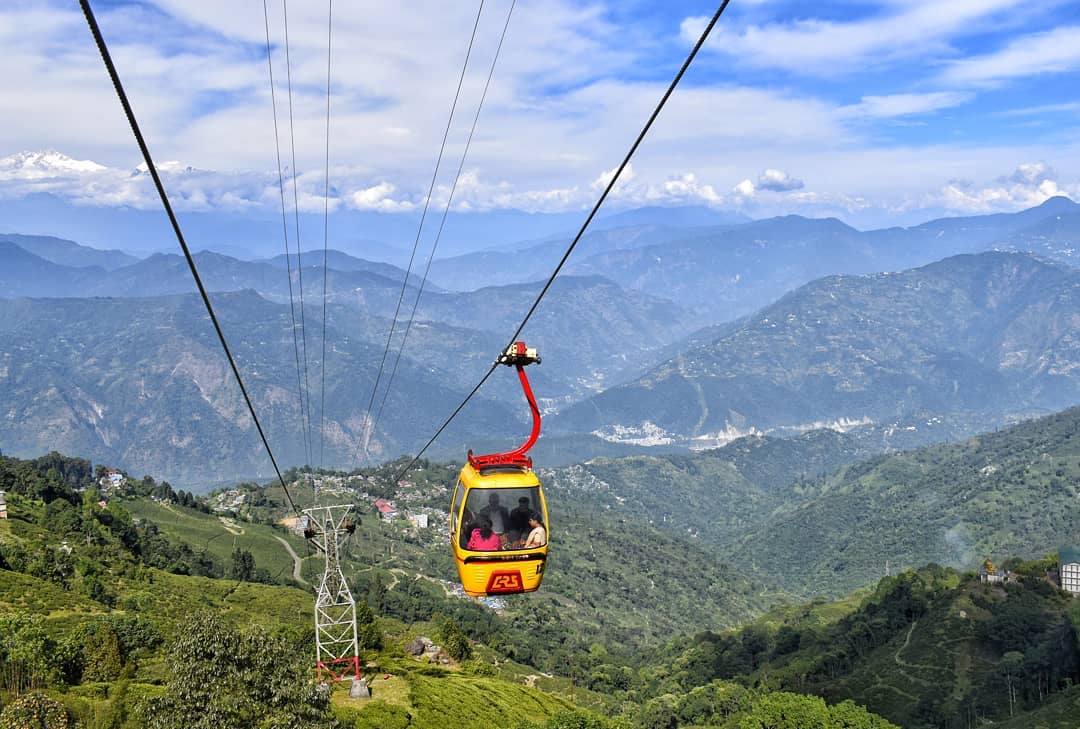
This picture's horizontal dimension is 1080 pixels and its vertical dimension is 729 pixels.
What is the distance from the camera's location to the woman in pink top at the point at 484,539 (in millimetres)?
26719

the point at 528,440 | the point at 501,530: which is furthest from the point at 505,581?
the point at 528,440

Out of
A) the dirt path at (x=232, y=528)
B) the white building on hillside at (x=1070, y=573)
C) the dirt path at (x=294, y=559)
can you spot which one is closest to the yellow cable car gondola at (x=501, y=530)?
the white building on hillside at (x=1070, y=573)

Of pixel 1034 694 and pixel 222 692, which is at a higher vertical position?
pixel 222 692

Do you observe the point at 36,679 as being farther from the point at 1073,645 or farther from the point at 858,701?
the point at 1073,645

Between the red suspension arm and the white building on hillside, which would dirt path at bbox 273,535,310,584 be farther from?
the red suspension arm

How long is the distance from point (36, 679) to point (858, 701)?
100598mm

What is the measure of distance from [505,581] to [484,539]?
1.63 m

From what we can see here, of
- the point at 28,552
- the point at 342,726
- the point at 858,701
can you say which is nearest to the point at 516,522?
the point at 342,726

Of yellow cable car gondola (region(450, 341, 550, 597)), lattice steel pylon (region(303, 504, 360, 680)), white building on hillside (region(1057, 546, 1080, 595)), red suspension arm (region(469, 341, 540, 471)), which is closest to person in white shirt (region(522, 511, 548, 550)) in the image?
yellow cable car gondola (region(450, 341, 550, 597))

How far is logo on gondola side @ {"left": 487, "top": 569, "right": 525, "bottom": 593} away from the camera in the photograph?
26875 millimetres

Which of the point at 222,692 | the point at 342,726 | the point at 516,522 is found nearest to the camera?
the point at 516,522

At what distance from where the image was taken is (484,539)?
2681cm

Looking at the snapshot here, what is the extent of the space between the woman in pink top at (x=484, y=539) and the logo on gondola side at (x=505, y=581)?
905mm

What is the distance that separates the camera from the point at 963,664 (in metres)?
116
